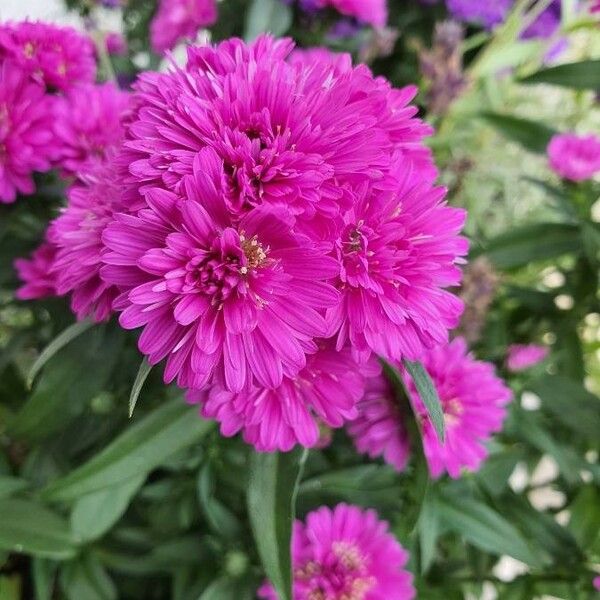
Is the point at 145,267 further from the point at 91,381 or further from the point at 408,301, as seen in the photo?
the point at 91,381

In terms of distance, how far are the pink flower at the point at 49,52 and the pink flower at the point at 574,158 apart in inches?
17.2

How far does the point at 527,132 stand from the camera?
65 cm

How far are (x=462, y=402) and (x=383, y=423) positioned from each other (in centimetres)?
7

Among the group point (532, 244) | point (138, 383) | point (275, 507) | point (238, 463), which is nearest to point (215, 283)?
point (138, 383)

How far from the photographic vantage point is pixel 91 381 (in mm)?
488

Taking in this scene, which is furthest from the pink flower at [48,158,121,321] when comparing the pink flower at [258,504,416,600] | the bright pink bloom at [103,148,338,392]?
the pink flower at [258,504,416,600]

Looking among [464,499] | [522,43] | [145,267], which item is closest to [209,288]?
[145,267]

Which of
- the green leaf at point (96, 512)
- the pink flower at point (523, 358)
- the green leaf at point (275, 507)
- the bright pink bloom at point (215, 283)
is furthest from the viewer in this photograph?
the pink flower at point (523, 358)

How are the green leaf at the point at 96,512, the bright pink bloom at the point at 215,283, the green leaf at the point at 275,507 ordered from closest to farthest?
the bright pink bloom at the point at 215,283
the green leaf at the point at 275,507
the green leaf at the point at 96,512

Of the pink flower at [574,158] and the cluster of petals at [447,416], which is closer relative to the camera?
the cluster of petals at [447,416]

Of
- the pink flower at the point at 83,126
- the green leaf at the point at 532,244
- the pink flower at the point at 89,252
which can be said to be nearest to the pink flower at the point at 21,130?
the pink flower at the point at 83,126

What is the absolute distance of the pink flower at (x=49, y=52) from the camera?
1.57ft

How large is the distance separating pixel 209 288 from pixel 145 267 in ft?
0.10

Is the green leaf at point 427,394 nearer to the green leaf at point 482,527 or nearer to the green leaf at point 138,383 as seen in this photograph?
the green leaf at point 138,383
